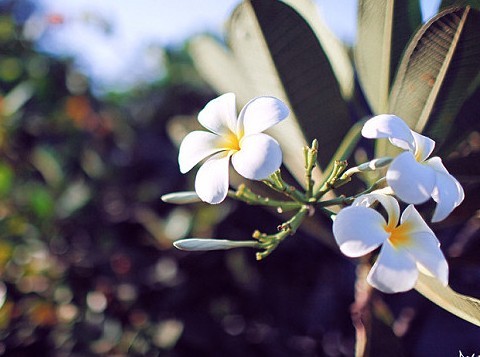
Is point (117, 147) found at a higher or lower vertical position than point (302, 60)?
lower

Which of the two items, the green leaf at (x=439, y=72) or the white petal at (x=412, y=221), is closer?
the white petal at (x=412, y=221)

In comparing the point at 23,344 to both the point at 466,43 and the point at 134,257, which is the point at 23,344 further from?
the point at 466,43

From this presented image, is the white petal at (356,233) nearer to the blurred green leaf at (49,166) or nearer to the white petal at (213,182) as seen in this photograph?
the white petal at (213,182)

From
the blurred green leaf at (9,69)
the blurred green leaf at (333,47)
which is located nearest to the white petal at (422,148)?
the blurred green leaf at (333,47)

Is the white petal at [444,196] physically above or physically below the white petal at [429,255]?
above

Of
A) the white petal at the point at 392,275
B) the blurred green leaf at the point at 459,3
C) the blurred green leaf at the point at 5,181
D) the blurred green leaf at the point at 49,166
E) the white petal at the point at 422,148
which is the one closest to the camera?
the white petal at the point at 392,275

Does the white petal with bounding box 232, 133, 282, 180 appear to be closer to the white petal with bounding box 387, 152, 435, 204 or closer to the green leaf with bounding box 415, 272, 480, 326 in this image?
the white petal with bounding box 387, 152, 435, 204

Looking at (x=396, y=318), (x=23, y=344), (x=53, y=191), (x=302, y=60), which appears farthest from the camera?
(x=53, y=191)

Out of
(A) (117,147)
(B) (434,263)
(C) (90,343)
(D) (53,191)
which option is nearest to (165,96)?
(A) (117,147)
